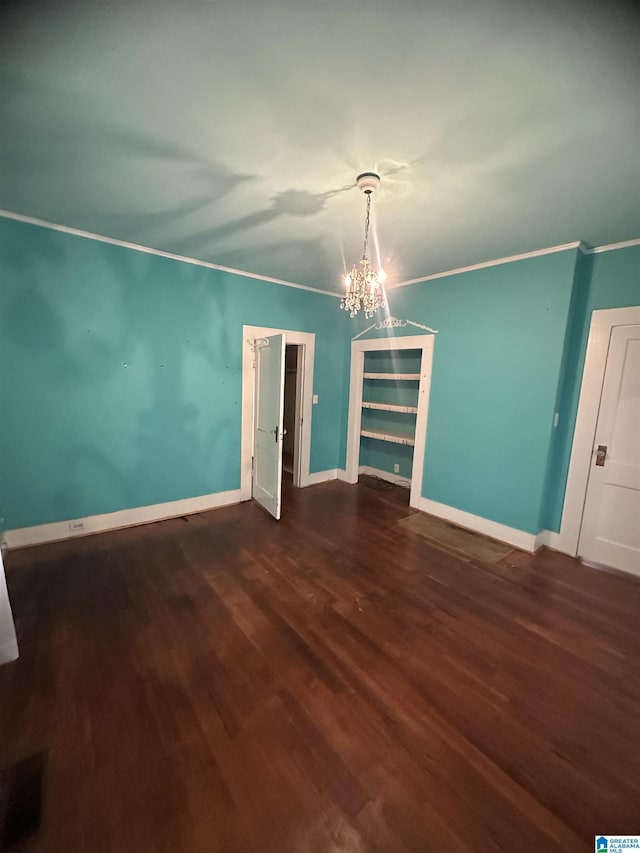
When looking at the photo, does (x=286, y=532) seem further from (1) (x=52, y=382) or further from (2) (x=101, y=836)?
(1) (x=52, y=382)

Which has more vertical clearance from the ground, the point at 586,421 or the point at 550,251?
the point at 550,251

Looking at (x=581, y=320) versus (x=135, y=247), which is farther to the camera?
(x=135, y=247)

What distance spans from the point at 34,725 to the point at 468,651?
2143 millimetres

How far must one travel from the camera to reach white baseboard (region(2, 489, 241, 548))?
269 cm

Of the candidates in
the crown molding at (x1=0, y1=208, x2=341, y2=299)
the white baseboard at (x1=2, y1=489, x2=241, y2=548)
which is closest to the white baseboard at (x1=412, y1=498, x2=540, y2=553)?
the white baseboard at (x1=2, y1=489, x2=241, y2=548)

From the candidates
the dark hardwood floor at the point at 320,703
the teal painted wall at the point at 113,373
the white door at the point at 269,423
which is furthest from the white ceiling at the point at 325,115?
the dark hardwood floor at the point at 320,703

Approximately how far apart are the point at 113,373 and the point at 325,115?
2.64m

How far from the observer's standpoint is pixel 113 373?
295 centimetres

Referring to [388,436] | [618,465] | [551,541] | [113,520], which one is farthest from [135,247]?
[551,541]

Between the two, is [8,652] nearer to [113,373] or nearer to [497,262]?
[113,373]

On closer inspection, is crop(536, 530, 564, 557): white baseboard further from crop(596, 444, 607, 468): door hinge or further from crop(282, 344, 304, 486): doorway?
crop(282, 344, 304, 486): doorway

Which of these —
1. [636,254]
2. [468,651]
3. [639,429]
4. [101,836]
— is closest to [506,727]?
[468,651]

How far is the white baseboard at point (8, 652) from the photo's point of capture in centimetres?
164

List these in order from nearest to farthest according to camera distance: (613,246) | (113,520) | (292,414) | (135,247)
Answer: (613,246)
(135,247)
(113,520)
(292,414)
